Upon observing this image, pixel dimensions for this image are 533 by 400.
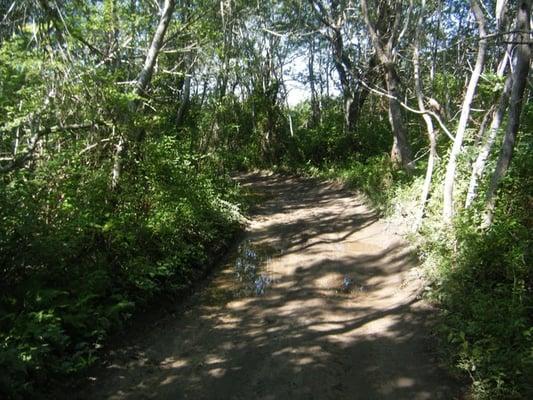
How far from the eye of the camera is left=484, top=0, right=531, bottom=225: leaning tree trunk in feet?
19.2

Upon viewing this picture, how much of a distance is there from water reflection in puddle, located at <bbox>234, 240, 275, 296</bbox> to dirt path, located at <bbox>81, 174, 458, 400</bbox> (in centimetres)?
2

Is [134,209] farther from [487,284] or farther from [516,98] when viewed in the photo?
[516,98]

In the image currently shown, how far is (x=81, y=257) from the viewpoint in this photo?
5.97m

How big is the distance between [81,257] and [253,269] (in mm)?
3417

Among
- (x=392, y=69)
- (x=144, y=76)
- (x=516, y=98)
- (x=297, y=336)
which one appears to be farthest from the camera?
(x=392, y=69)

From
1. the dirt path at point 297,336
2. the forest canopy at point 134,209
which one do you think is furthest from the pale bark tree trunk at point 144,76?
the dirt path at point 297,336

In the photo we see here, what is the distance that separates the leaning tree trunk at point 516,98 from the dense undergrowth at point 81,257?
476cm

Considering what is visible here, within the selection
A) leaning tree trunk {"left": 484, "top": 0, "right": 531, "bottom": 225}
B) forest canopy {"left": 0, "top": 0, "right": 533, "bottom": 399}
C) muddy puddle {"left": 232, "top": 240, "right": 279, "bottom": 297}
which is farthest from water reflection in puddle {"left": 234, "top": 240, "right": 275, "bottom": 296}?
leaning tree trunk {"left": 484, "top": 0, "right": 531, "bottom": 225}

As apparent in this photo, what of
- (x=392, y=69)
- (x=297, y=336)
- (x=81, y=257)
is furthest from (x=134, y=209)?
(x=392, y=69)

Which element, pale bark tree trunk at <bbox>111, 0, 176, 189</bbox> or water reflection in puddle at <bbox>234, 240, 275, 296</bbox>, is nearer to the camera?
pale bark tree trunk at <bbox>111, 0, 176, 189</bbox>

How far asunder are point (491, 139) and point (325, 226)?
526cm

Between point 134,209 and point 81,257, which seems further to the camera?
point 134,209

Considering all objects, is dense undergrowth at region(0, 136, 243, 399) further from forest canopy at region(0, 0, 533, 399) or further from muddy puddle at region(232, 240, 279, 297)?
muddy puddle at region(232, 240, 279, 297)

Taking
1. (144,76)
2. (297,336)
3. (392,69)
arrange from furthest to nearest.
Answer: (392,69) → (144,76) → (297,336)
